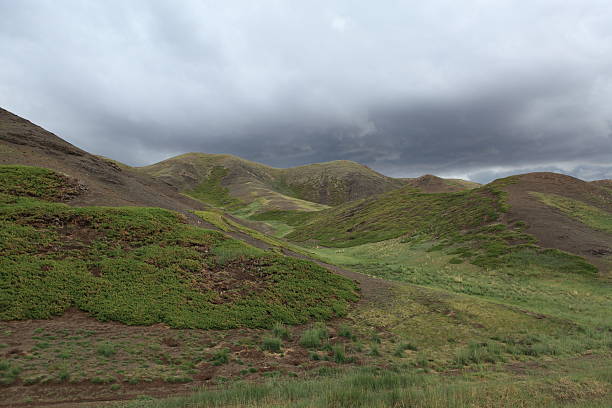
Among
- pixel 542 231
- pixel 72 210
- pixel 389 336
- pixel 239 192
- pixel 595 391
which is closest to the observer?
pixel 595 391

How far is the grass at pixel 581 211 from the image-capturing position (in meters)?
49.2

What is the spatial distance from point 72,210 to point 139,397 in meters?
22.0

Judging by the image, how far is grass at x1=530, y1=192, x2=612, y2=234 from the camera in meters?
49.2

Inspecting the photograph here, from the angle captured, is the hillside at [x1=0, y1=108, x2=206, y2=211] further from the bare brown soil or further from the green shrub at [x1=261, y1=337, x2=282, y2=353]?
the bare brown soil

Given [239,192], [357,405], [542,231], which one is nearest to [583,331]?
[357,405]

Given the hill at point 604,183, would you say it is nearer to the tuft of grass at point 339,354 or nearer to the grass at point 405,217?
the grass at point 405,217

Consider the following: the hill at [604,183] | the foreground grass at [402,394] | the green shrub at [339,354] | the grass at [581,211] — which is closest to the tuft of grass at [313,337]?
the green shrub at [339,354]

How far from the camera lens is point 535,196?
63031 mm

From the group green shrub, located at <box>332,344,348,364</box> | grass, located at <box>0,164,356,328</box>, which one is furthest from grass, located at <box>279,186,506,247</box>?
green shrub, located at <box>332,344,348,364</box>

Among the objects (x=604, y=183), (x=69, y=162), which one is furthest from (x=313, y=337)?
(x=604, y=183)

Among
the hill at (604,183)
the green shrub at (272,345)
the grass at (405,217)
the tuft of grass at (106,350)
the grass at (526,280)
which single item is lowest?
the green shrub at (272,345)

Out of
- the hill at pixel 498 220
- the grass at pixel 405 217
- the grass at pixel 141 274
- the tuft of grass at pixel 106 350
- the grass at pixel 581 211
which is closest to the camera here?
the tuft of grass at pixel 106 350

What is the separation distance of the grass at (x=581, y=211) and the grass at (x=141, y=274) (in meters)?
48.0

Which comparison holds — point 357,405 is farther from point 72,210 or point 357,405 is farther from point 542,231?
point 542,231
